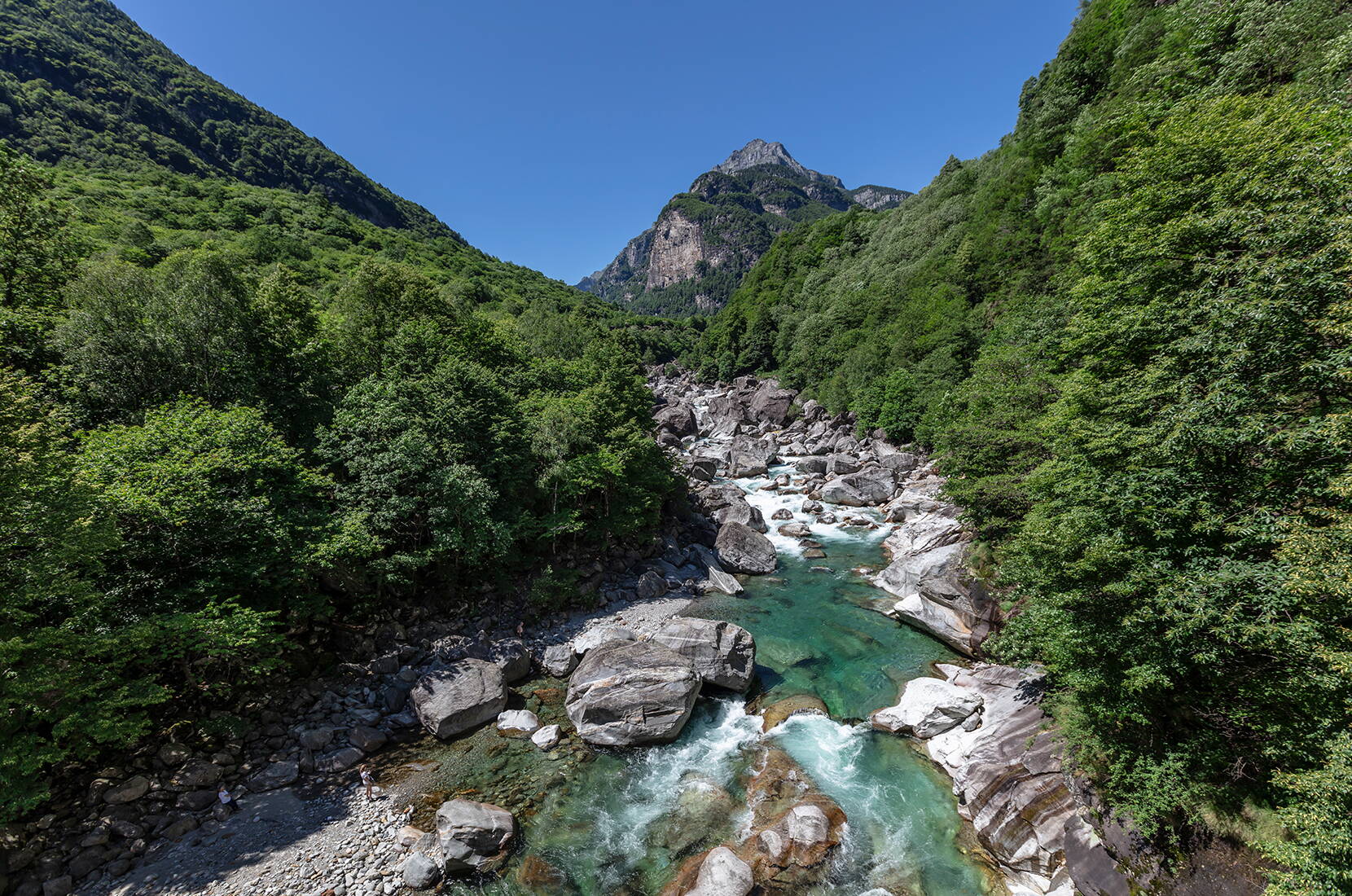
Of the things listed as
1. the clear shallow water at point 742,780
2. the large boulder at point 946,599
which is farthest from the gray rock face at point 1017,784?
the large boulder at point 946,599

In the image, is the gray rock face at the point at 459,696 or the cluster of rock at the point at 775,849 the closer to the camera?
the cluster of rock at the point at 775,849

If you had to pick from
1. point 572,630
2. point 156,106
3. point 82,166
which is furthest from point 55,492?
point 156,106

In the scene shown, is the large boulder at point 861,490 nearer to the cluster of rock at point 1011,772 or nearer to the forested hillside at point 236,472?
the forested hillside at point 236,472

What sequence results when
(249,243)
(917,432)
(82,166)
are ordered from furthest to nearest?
(82,166) < (249,243) < (917,432)

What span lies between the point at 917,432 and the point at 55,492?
154ft

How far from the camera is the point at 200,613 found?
12.9m

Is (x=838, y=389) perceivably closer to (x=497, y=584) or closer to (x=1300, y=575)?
(x=497, y=584)

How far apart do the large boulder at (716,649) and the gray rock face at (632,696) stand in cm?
52

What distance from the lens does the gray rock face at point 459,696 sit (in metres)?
16.3

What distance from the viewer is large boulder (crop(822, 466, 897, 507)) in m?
38.0

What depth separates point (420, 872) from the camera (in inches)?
449

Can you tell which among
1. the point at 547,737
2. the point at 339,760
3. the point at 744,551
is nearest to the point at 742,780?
the point at 547,737

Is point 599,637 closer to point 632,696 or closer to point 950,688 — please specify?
point 632,696

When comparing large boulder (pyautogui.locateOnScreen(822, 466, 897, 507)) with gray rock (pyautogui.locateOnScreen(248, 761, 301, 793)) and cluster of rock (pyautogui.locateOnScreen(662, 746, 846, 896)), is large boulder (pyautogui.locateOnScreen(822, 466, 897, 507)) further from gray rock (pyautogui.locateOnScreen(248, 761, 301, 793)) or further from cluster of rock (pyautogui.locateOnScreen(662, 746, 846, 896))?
gray rock (pyautogui.locateOnScreen(248, 761, 301, 793))
